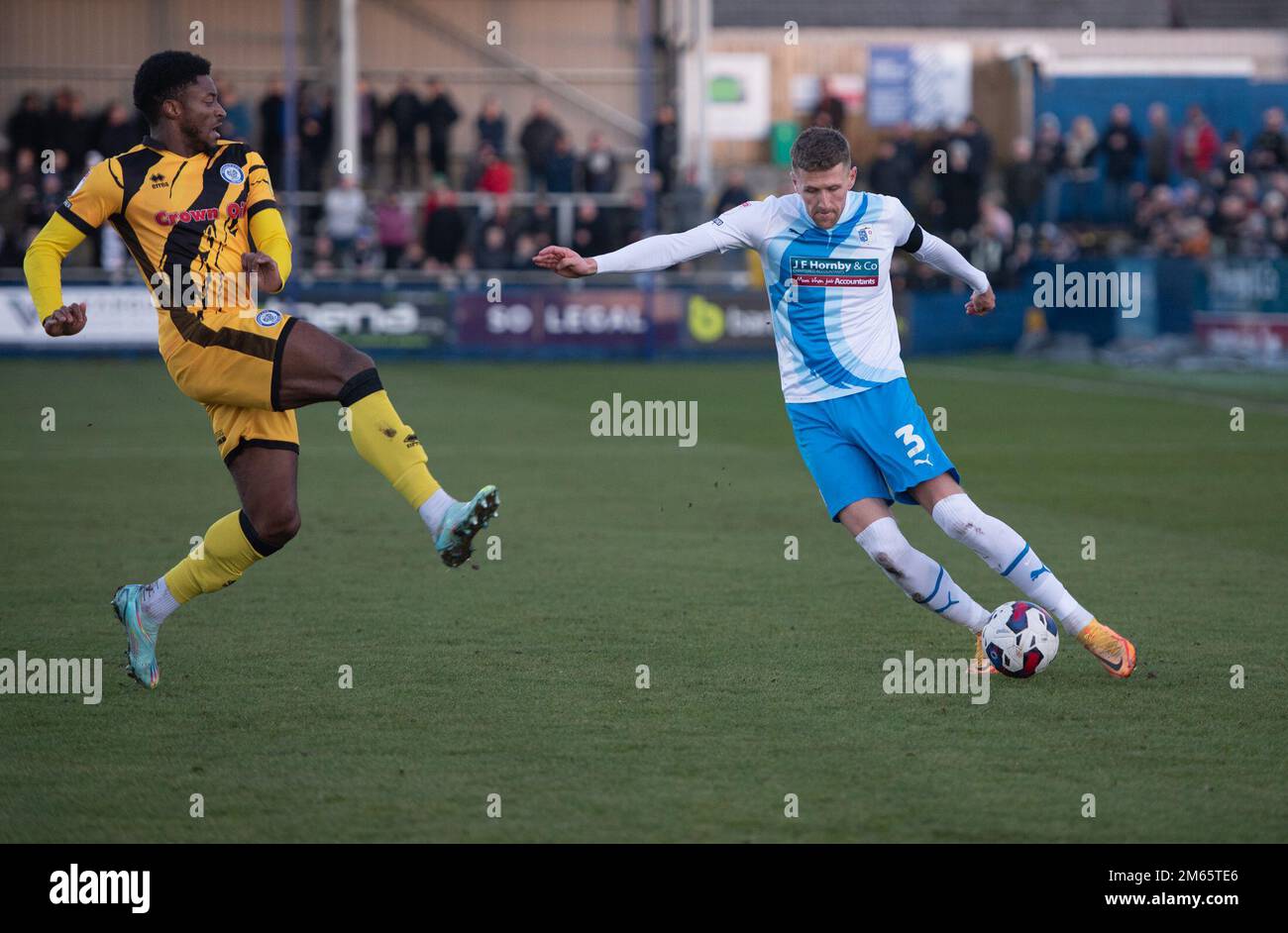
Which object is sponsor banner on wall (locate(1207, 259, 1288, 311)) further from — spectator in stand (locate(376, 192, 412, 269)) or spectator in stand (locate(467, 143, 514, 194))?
spectator in stand (locate(376, 192, 412, 269))

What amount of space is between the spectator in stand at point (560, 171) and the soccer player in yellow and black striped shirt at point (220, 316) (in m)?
20.5

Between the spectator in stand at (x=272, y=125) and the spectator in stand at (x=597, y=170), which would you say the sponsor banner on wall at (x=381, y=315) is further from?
the spectator in stand at (x=597, y=170)

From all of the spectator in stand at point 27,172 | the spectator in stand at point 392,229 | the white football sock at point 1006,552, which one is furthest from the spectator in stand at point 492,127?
the white football sock at point 1006,552

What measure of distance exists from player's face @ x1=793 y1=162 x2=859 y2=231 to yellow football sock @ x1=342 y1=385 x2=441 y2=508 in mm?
1662

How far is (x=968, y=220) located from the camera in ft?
86.6

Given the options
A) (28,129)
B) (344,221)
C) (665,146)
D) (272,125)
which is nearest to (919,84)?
(665,146)

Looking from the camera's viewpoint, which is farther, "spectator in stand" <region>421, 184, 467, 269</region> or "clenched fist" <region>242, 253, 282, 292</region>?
"spectator in stand" <region>421, 184, 467, 269</region>

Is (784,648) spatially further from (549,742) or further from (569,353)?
(569,353)

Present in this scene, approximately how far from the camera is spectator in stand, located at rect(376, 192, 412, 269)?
25.2 meters

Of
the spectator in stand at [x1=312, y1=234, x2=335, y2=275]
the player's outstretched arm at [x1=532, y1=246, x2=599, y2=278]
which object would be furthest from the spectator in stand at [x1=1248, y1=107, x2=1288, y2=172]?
the player's outstretched arm at [x1=532, y1=246, x2=599, y2=278]

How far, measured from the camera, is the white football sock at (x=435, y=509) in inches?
238

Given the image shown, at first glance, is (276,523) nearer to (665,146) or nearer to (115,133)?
(115,133)

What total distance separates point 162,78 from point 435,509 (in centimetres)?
186
